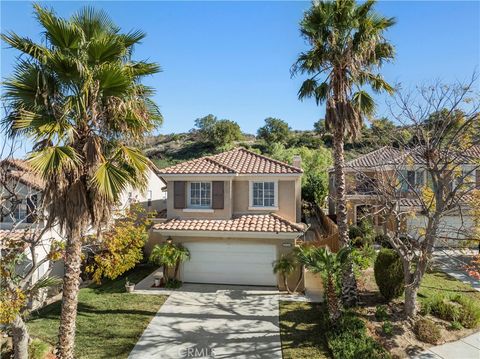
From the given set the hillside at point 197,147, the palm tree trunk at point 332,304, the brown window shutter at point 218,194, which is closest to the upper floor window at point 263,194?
the brown window shutter at point 218,194

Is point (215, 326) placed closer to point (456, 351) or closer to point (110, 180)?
point (110, 180)

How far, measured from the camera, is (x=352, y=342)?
1053 cm

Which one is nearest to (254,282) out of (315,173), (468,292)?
(468,292)

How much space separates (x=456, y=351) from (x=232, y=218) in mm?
11507

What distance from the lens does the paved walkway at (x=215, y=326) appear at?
11008 millimetres

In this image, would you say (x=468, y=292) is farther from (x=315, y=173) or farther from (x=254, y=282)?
(x=315, y=173)

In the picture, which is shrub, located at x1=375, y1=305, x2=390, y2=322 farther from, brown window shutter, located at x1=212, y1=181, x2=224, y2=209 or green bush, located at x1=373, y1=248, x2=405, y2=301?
brown window shutter, located at x1=212, y1=181, x2=224, y2=209

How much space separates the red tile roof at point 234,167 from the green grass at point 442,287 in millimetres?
8747

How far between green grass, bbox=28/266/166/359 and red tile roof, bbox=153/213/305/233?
3.87m

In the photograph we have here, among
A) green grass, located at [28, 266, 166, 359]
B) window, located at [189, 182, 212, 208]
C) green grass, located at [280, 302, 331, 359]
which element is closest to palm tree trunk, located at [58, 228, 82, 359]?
green grass, located at [28, 266, 166, 359]

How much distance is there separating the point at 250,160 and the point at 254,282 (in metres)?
7.67

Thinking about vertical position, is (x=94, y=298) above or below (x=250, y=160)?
below

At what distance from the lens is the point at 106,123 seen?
9578 millimetres

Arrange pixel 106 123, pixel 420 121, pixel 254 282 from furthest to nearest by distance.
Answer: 1. pixel 254 282
2. pixel 420 121
3. pixel 106 123
